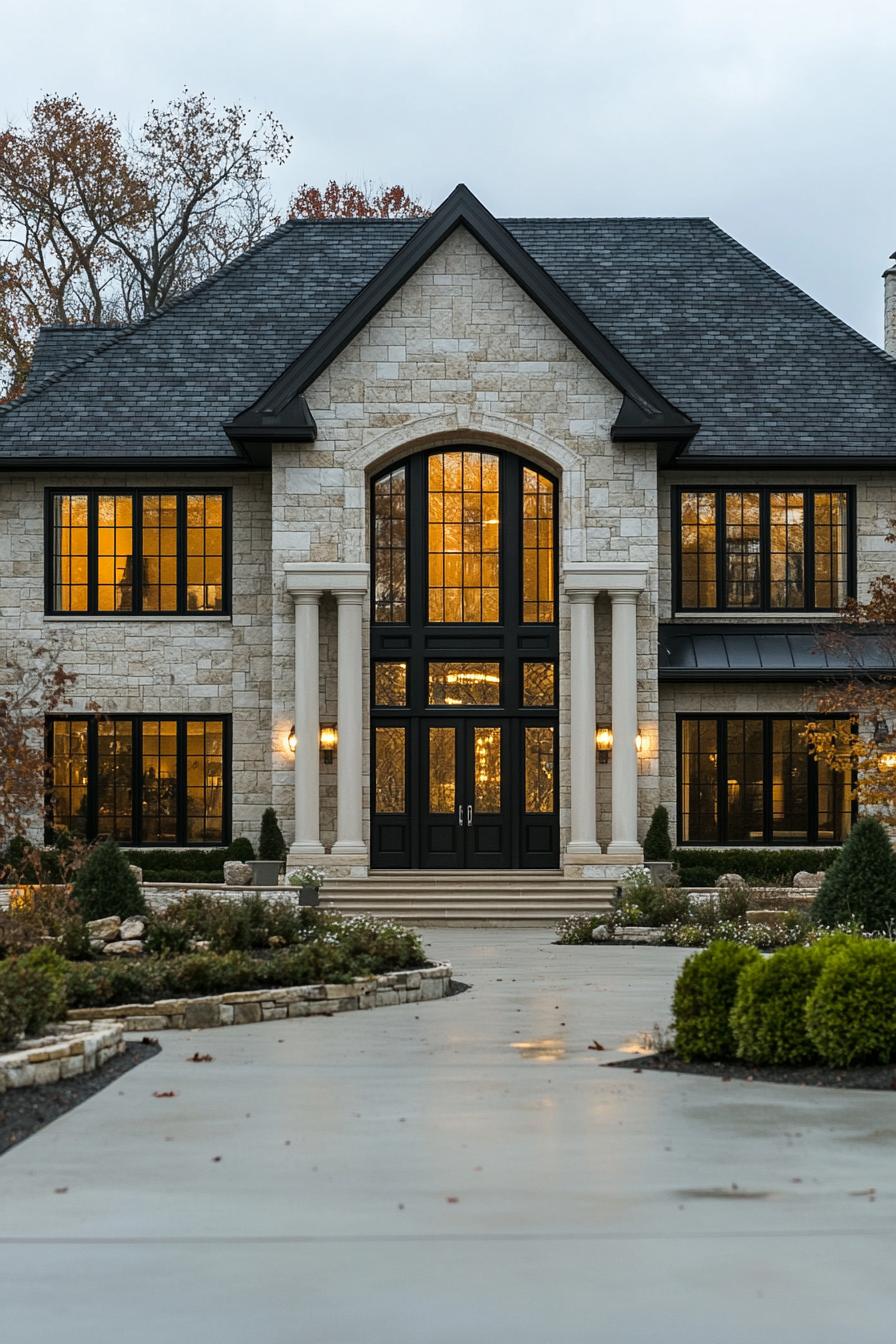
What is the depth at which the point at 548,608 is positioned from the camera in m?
27.8

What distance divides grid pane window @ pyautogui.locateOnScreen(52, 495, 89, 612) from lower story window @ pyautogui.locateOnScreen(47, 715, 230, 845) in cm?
189

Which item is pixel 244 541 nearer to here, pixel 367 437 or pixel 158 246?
pixel 367 437

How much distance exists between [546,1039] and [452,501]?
1572cm

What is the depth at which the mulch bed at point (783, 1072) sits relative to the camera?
10.9 metres

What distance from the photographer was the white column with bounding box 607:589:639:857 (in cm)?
2653

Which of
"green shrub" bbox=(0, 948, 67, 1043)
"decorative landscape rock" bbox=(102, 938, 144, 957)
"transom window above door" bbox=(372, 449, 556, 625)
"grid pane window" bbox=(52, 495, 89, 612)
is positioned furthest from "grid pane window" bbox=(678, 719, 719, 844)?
"green shrub" bbox=(0, 948, 67, 1043)

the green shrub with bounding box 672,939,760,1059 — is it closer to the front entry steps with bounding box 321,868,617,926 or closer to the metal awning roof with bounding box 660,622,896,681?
the front entry steps with bounding box 321,868,617,926

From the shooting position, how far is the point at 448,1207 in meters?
7.57

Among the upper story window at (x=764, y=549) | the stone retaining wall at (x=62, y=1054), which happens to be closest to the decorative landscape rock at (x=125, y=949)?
the stone retaining wall at (x=62, y=1054)

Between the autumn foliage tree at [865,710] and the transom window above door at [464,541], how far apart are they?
468 cm

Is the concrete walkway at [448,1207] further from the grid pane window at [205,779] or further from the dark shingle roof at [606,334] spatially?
the dark shingle roof at [606,334]

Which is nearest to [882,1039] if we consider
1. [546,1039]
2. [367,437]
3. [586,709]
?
[546,1039]

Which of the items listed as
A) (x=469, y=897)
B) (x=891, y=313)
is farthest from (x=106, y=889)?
(x=891, y=313)

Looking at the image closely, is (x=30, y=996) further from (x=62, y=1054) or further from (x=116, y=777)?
A: (x=116, y=777)
